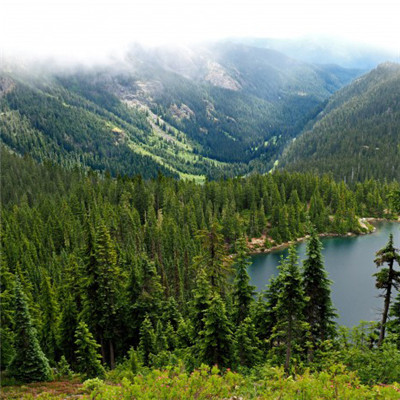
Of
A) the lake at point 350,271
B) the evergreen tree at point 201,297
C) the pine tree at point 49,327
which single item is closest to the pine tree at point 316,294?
the evergreen tree at point 201,297

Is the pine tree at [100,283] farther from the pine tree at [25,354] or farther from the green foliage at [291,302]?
the green foliage at [291,302]

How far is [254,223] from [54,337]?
8566 centimetres

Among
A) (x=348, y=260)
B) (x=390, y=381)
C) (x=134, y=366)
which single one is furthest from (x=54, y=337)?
(x=348, y=260)

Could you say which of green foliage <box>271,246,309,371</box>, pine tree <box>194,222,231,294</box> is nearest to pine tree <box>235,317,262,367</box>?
green foliage <box>271,246,309,371</box>

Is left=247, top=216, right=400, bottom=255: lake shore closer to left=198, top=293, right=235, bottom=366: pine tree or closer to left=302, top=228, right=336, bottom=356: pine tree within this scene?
left=302, top=228, right=336, bottom=356: pine tree

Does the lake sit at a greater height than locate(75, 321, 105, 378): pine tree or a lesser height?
greater

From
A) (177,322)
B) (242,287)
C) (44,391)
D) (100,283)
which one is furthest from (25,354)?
(177,322)

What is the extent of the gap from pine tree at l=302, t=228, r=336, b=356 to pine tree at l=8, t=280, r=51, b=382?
2058 cm

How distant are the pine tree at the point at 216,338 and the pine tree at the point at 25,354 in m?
11.5

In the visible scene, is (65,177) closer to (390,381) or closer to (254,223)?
(254,223)

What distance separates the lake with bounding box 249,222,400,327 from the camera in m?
64.4

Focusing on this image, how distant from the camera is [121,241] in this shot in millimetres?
91062

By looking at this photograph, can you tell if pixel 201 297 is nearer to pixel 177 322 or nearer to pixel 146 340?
pixel 146 340

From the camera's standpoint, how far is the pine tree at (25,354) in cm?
2256
